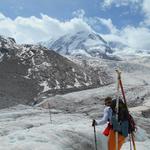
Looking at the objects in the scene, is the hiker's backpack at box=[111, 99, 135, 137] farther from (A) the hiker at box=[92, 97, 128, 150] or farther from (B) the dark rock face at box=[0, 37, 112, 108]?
(B) the dark rock face at box=[0, 37, 112, 108]

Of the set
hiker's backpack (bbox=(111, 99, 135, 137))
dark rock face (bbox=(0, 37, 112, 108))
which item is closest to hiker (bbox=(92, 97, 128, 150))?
hiker's backpack (bbox=(111, 99, 135, 137))

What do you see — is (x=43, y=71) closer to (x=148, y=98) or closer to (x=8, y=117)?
(x=148, y=98)

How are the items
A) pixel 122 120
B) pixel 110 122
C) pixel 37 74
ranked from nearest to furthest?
pixel 122 120 < pixel 110 122 < pixel 37 74

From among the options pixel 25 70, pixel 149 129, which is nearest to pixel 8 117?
pixel 149 129

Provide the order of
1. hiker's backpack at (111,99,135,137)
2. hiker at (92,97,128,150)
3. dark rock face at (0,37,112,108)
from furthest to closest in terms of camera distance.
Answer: dark rock face at (0,37,112,108), hiker at (92,97,128,150), hiker's backpack at (111,99,135,137)

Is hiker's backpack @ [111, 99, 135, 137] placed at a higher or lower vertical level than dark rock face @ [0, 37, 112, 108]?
lower

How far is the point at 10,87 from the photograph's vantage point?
3223 inches

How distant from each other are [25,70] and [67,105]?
125ft

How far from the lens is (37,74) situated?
98188 mm

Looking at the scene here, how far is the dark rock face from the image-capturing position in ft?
275

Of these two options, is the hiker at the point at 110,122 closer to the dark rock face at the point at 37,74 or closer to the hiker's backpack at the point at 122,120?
the hiker's backpack at the point at 122,120

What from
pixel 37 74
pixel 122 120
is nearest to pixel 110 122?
pixel 122 120

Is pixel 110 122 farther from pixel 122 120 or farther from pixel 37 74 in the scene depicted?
pixel 37 74

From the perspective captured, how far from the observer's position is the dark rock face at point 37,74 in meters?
83.7
